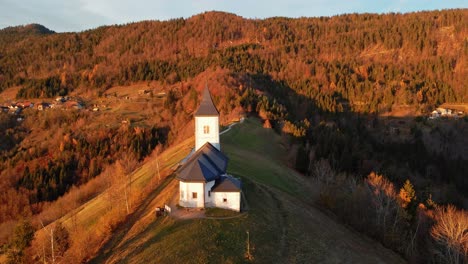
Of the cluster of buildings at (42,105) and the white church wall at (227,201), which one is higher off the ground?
the cluster of buildings at (42,105)

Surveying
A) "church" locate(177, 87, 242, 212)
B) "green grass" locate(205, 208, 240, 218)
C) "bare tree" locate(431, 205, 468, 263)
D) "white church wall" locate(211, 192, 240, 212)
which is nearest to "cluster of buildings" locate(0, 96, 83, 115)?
"church" locate(177, 87, 242, 212)

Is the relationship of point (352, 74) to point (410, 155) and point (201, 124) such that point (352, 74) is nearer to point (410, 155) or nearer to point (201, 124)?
point (410, 155)

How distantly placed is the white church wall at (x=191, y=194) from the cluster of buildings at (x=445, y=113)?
13367cm

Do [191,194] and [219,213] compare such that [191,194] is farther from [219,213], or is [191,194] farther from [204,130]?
[204,130]

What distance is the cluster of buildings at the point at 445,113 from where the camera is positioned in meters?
150

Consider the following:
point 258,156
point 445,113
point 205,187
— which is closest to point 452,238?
point 205,187

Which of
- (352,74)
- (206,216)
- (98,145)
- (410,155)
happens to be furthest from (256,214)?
(352,74)

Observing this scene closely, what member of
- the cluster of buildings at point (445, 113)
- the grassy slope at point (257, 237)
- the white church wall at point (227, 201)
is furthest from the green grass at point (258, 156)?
the cluster of buildings at point (445, 113)

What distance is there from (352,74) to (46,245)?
168 meters

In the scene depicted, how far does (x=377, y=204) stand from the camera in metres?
51.2

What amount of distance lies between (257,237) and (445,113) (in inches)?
5570

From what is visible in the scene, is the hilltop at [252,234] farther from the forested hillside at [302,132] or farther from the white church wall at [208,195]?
the forested hillside at [302,132]

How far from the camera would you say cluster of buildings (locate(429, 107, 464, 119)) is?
5907 inches

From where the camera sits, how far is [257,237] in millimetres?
35219
